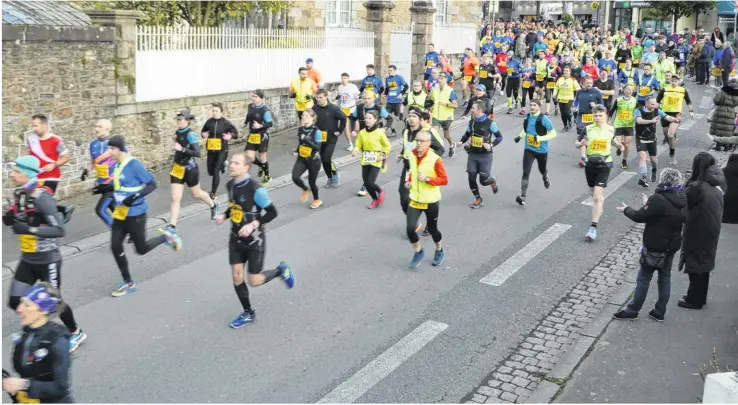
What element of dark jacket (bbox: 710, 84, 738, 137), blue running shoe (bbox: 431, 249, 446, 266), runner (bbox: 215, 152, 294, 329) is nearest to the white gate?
dark jacket (bbox: 710, 84, 738, 137)

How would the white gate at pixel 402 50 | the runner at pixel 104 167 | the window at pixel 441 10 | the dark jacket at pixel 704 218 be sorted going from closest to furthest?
the dark jacket at pixel 704 218, the runner at pixel 104 167, the white gate at pixel 402 50, the window at pixel 441 10

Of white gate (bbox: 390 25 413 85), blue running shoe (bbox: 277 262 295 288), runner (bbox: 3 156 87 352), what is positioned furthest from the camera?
white gate (bbox: 390 25 413 85)

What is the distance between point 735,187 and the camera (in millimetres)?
9570

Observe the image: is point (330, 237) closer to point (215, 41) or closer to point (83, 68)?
point (83, 68)

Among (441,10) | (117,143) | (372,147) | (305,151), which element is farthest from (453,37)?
(117,143)

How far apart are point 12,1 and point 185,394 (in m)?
9.61

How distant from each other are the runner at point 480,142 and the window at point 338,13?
16.0m

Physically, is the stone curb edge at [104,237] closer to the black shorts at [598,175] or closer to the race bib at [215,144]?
the race bib at [215,144]

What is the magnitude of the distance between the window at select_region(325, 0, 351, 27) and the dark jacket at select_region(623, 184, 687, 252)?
21.0m

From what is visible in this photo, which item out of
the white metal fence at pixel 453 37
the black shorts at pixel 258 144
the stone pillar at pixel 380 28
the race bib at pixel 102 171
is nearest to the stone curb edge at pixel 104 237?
the black shorts at pixel 258 144

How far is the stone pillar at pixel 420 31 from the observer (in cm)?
2633

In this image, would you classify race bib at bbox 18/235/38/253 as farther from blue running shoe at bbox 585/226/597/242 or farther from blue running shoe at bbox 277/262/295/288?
blue running shoe at bbox 585/226/597/242

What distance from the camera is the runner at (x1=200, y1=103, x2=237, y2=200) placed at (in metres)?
12.9

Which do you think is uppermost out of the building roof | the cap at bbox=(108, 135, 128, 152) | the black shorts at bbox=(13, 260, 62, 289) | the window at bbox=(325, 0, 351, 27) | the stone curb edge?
the window at bbox=(325, 0, 351, 27)
